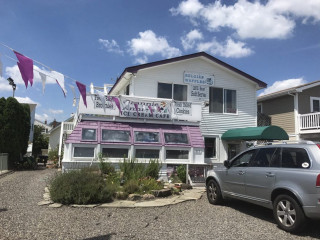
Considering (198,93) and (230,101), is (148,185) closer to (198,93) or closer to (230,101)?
(198,93)

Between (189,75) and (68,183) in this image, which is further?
(189,75)

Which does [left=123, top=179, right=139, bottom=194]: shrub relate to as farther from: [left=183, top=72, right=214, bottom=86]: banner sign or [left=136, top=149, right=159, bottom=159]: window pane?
[left=183, top=72, right=214, bottom=86]: banner sign

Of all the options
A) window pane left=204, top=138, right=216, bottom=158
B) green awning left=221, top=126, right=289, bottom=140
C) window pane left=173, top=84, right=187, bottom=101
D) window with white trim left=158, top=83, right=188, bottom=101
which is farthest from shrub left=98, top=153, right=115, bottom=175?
green awning left=221, top=126, right=289, bottom=140

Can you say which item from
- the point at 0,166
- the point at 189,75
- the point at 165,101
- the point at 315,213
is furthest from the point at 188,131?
the point at 0,166

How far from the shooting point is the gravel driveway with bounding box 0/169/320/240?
17.0 feet

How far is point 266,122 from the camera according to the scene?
20.6 meters

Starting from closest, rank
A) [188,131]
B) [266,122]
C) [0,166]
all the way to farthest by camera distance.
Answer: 1. [188,131]
2. [0,166]
3. [266,122]

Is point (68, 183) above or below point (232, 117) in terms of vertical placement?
below

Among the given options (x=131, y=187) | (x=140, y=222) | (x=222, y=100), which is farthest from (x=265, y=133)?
(x=140, y=222)

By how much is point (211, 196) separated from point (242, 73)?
1036 centimetres

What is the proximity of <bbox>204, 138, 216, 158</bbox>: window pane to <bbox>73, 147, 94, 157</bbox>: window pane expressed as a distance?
6812 mm

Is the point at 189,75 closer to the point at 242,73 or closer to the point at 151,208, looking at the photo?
the point at 242,73

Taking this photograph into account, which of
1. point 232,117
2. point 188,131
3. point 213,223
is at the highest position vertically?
point 232,117

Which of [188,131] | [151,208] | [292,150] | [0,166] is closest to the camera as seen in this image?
[292,150]
